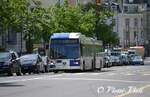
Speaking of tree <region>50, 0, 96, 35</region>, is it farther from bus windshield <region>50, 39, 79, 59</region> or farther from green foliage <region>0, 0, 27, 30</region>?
bus windshield <region>50, 39, 79, 59</region>

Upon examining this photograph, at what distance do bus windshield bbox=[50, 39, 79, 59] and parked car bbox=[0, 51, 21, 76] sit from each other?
3.89 metres

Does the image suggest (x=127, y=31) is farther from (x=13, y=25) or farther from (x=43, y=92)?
(x=43, y=92)

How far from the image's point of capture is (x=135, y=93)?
22.5m

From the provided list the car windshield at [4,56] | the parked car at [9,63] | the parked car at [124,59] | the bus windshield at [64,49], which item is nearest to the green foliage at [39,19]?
the bus windshield at [64,49]

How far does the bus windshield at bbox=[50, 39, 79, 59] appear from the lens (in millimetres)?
44969

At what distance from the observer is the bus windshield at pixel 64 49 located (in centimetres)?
4497

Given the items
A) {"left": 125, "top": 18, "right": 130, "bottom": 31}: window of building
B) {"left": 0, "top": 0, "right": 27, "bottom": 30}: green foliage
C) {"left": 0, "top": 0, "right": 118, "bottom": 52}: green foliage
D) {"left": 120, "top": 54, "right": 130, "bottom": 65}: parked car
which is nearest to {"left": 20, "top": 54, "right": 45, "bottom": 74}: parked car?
{"left": 0, "top": 0, "right": 27, "bottom": 30}: green foliage

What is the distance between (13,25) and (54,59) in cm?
1003

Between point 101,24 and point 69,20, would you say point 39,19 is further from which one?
point 101,24

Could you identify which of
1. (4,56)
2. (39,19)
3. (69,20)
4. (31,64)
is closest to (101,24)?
(69,20)

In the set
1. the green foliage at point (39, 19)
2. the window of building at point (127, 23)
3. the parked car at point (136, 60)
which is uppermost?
the window of building at point (127, 23)

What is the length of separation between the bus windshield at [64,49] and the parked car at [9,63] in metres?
3.89

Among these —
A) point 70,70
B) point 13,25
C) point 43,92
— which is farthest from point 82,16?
point 43,92

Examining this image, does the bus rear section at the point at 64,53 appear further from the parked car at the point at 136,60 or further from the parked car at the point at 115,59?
the parked car at the point at 136,60
